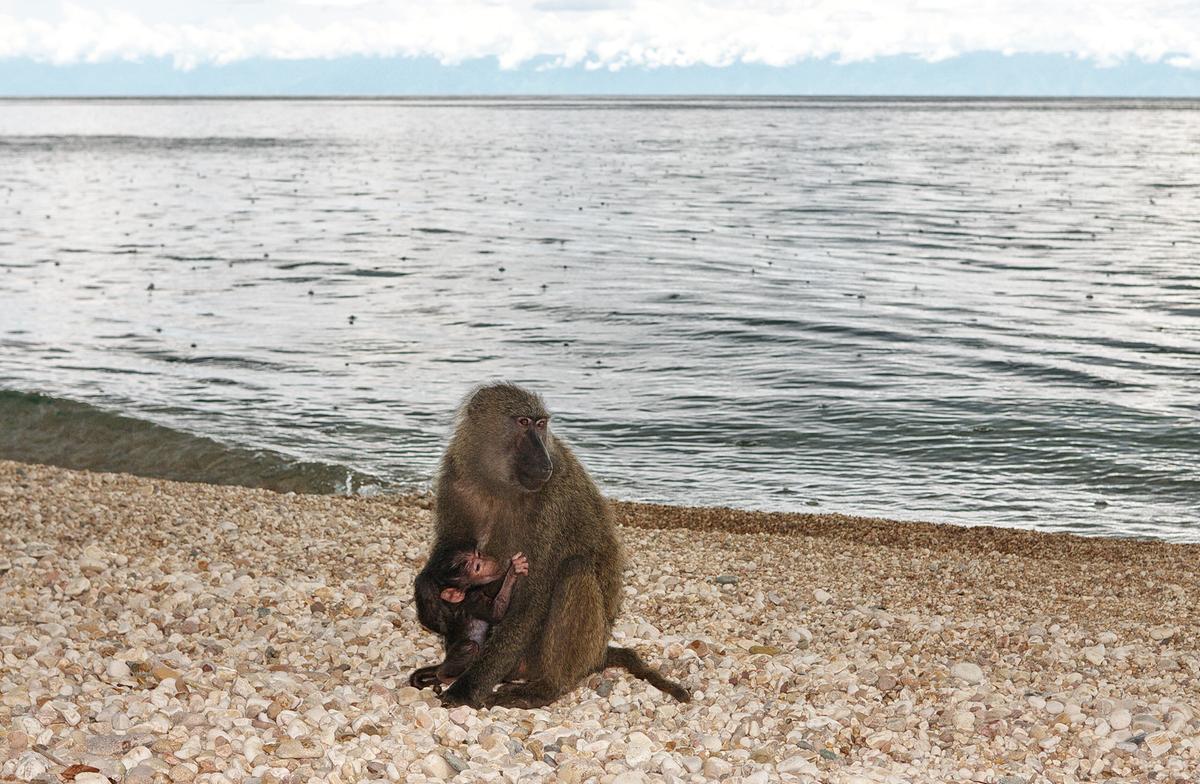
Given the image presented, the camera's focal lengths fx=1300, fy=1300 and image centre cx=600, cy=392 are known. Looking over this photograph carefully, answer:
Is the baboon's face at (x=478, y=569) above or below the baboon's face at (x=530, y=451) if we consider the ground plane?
below

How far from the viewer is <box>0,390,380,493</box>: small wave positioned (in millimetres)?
13891

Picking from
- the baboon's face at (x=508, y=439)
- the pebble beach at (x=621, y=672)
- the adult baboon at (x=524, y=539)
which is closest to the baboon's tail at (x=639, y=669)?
the pebble beach at (x=621, y=672)

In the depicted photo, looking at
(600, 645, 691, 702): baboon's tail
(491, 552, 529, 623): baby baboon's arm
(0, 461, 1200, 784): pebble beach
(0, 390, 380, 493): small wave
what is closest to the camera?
(0, 461, 1200, 784): pebble beach

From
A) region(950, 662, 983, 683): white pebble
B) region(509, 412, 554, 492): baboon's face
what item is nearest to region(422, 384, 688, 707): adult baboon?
region(509, 412, 554, 492): baboon's face

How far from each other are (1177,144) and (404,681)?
272 ft

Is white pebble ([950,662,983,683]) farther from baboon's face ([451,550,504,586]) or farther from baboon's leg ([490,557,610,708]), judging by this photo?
baboon's face ([451,550,504,586])

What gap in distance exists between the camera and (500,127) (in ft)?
382

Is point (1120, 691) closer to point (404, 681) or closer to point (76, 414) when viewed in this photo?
point (404, 681)

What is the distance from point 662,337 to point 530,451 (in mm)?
15165

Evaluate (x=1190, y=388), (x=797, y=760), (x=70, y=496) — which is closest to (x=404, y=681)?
(x=797, y=760)

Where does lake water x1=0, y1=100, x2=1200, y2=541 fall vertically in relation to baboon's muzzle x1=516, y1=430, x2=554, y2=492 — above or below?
below

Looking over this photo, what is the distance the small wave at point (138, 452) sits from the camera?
13891 mm

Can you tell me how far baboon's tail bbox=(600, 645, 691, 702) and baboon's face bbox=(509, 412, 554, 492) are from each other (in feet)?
3.57

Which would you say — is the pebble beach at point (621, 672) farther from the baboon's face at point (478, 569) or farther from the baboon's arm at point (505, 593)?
the baboon's face at point (478, 569)
